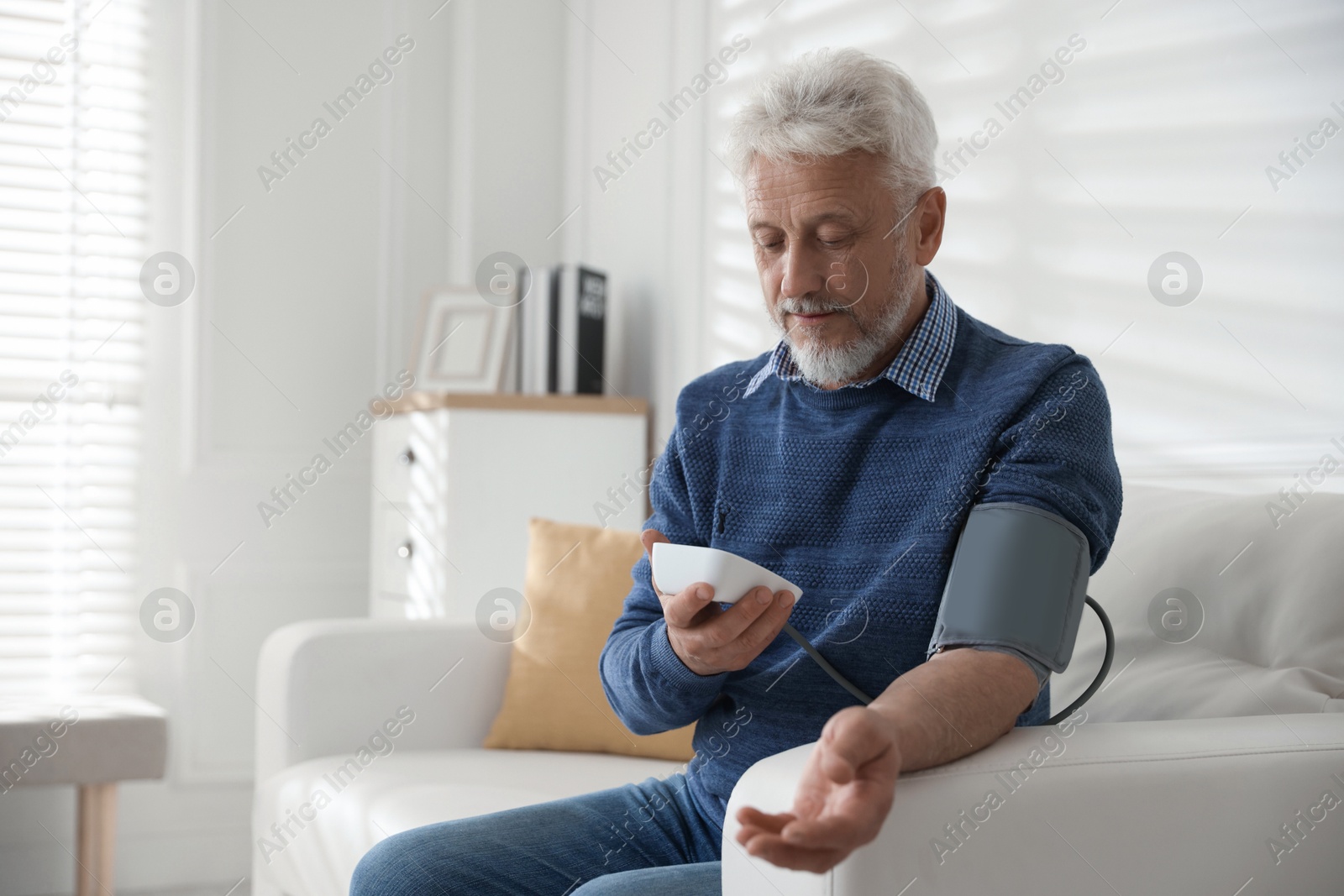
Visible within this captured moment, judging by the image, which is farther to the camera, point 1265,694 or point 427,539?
point 427,539

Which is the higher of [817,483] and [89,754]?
[817,483]

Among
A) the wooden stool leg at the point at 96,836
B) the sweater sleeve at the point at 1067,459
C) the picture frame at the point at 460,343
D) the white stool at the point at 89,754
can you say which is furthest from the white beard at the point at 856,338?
the wooden stool leg at the point at 96,836

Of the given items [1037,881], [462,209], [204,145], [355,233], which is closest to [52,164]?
[204,145]

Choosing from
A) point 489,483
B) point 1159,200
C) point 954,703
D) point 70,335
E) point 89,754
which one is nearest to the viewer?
point 954,703

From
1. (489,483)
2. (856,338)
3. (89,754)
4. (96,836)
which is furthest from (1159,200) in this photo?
(96,836)

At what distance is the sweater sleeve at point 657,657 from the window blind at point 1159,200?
0.69 m

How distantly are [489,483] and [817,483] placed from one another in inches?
59.9

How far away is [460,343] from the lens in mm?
2904

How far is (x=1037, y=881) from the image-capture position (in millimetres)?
832

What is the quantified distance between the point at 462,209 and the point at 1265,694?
255cm

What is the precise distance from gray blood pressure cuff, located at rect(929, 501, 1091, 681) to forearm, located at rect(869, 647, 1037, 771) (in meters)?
0.02

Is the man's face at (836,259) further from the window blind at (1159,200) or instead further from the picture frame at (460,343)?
the picture frame at (460,343)

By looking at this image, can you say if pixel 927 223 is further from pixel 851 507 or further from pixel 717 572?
pixel 717 572

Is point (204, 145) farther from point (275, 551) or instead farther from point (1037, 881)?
point (1037, 881)
